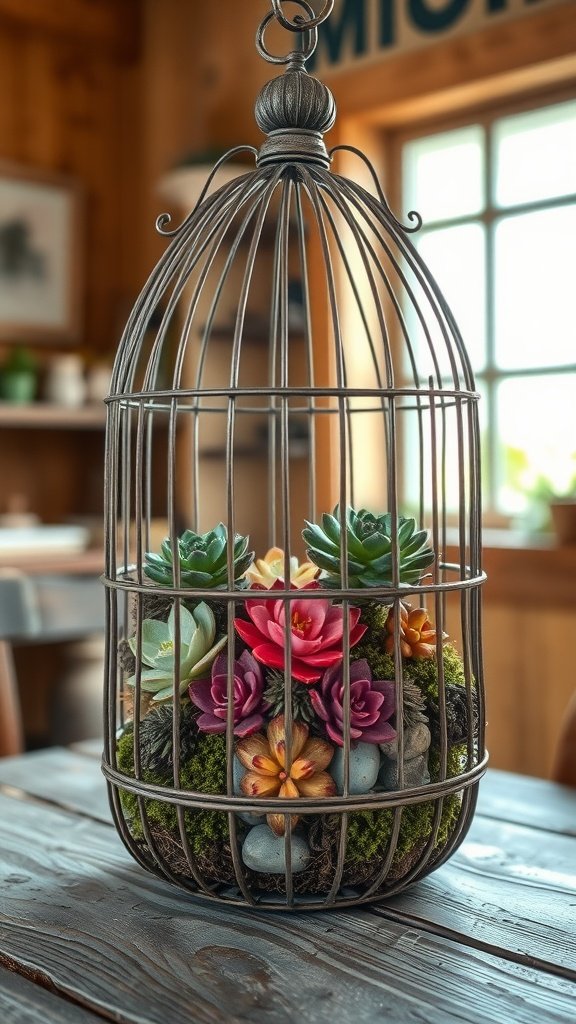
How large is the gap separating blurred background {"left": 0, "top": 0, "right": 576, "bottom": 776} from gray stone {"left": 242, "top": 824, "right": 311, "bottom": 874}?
A: 87cm

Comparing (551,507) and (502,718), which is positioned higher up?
(551,507)

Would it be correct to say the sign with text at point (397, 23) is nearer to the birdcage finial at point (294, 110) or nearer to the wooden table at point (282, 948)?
the birdcage finial at point (294, 110)

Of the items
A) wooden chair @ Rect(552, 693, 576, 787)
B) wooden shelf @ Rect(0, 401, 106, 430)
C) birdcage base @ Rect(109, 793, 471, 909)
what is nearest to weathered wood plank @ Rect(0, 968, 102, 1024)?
birdcage base @ Rect(109, 793, 471, 909)

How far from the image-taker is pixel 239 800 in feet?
2.48

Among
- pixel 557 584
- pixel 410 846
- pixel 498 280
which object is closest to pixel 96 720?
pixel 557 584

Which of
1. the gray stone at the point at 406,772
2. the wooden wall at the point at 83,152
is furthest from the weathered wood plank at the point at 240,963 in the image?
the wooden wall at the point at 83,152

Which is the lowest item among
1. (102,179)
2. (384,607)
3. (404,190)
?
(384,607)

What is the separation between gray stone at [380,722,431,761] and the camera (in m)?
0.78

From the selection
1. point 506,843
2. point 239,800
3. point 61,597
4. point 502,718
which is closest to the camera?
point 239,800

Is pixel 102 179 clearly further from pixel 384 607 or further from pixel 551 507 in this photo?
pixel 384 607

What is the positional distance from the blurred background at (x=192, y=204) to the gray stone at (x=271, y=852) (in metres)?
0.87

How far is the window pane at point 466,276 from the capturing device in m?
2.69

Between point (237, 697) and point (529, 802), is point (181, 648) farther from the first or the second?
point (529, 802)

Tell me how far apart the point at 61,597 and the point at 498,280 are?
135 cm
